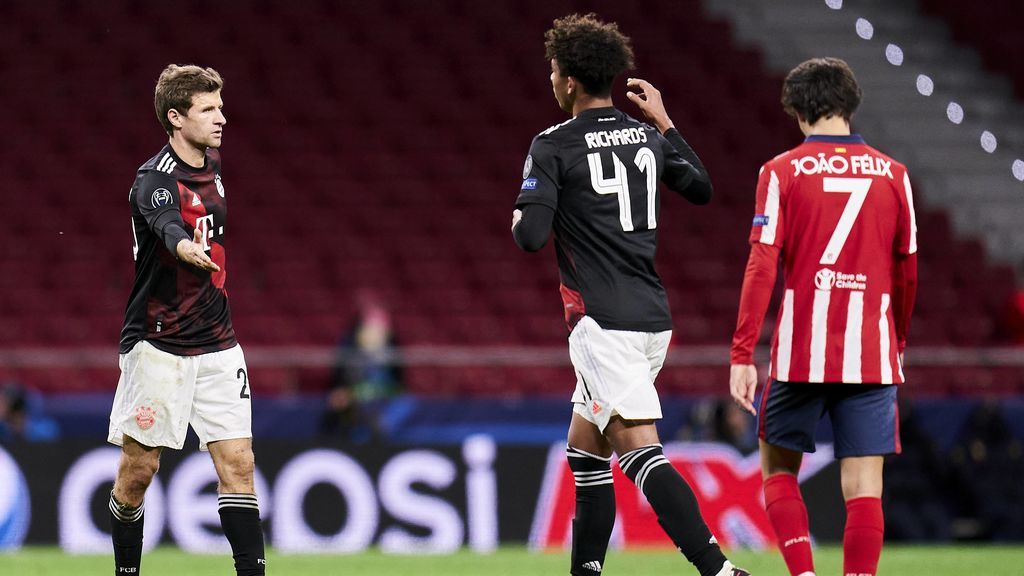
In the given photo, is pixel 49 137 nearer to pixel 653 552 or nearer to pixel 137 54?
pixel 137 54

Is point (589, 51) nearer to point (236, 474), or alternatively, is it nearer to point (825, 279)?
point (825, 279)

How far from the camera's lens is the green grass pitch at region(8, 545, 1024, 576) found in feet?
25.5

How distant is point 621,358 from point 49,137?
35.1ft

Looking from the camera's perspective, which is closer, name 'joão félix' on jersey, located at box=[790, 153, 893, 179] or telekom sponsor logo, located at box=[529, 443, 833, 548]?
name 'joão félix' on jersey, located at box=[790, 153, 893, 179]

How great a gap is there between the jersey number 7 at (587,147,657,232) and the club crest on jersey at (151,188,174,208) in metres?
1.51

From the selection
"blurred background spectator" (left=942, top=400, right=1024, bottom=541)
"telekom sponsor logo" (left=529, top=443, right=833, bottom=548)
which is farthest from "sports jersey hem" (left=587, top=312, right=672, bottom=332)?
"blurred background spectator" (left=942, top=400, right=1024, bottom=541)

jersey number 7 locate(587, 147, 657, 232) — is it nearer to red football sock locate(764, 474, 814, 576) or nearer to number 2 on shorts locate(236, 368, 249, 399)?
red football sock locate(764, 474, 814, 576)

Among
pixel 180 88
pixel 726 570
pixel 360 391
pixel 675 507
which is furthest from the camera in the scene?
pixel 360 391

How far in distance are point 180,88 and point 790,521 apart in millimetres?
2720

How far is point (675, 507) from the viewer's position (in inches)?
193

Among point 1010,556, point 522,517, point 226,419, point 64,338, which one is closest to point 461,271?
point 64,338

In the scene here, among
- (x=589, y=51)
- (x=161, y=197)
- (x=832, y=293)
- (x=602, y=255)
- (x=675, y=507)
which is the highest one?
(x=589, y=51)

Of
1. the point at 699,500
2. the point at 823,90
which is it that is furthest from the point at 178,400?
the point at 699,500

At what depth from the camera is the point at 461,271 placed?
13430 millimetres
